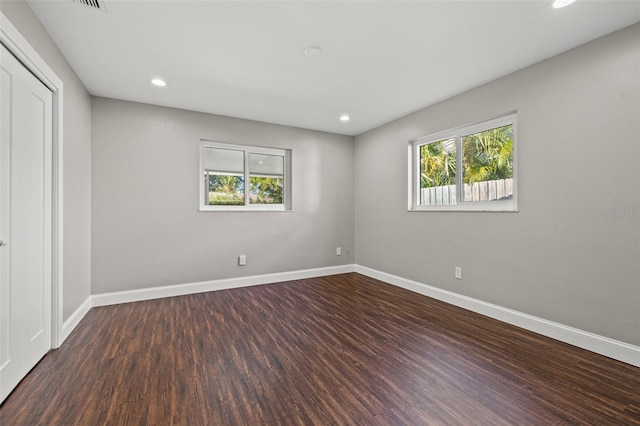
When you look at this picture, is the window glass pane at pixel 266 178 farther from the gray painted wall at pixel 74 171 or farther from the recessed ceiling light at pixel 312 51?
the recessed ceiling light at pixel 312 51

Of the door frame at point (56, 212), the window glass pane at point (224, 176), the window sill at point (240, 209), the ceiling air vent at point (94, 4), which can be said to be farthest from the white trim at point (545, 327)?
the ceiling air vent at point (94, 4)

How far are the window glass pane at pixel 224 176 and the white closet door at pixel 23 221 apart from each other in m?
1.96

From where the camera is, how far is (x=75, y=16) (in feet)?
6.73

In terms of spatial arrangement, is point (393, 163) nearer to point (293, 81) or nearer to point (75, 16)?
point (293, 81)

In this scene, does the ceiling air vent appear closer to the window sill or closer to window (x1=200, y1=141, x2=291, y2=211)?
window (x1=200, y1=141, x2=291, y2=211)

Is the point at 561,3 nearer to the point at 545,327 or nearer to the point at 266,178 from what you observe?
the point at 545,327

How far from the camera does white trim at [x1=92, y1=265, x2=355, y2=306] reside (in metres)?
3.44

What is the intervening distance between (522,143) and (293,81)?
2.37 metres

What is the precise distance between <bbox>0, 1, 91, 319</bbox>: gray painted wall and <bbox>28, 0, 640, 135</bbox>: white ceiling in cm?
13

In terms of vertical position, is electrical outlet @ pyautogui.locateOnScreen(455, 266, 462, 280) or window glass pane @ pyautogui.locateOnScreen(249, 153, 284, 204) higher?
window glass pane @ pyautogui.locateOnScreen(249, 153, 284, 204)

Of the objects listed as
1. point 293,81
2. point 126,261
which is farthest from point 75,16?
point 126,261

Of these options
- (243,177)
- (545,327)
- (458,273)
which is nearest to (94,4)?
(243,177)

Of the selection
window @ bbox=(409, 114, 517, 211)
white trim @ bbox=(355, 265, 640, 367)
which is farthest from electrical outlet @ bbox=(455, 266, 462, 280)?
window @ bbox=(409, 114, 517, 211)

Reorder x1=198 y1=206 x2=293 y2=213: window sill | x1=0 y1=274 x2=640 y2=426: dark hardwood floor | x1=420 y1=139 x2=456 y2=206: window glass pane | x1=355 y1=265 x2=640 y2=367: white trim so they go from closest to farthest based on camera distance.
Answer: x1=0 y1=274 x2=640 y2=426: dark hardwood floor < x1=355 y1=265 x2=640 y2=367: white trim < x1=420 y1=139 x2=456 y2=206: window glass pane < x1=198 y1=206 x2=293 y2=213: window sill
